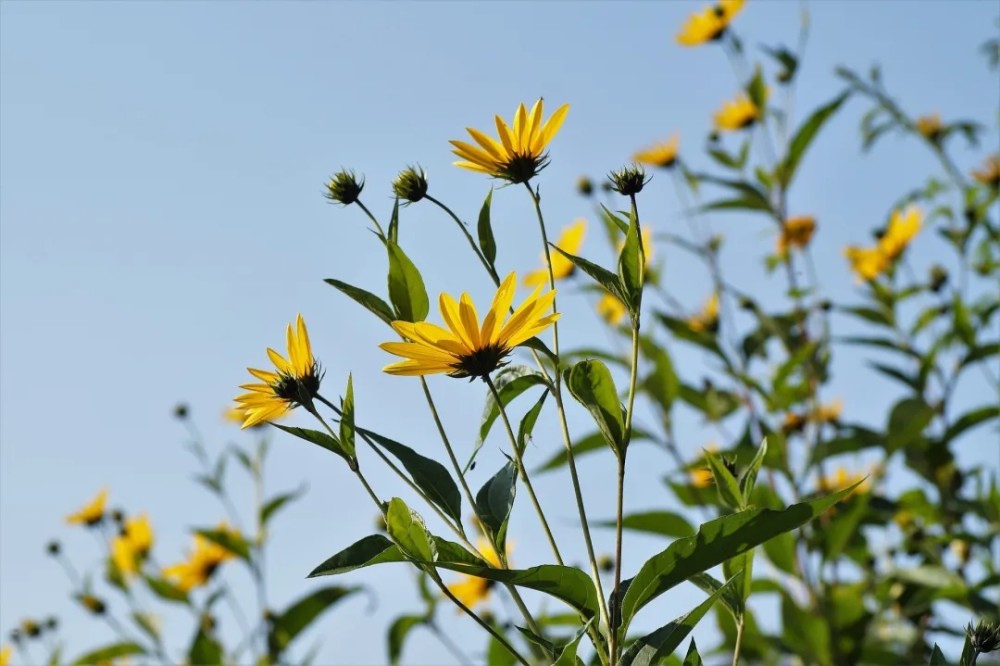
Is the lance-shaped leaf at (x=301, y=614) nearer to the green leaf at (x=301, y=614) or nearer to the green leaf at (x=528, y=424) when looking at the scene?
the green leaf at (x=301, y=614)

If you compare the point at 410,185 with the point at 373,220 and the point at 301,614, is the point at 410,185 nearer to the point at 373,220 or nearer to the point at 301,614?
the point at 373,220

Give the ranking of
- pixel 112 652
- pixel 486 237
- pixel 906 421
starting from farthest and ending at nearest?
pixel 112 652, pixel 906 421, pixel 486 237

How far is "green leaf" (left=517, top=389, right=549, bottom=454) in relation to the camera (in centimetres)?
87

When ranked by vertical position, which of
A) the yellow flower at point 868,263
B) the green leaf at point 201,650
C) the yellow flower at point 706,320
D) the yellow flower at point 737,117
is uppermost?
the yellow flower at point 737,117

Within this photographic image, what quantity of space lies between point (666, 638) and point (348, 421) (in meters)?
0.29

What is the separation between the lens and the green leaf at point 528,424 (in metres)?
→ 0.87

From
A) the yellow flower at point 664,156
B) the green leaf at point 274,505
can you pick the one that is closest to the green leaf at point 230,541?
the green leaf at point 274,505

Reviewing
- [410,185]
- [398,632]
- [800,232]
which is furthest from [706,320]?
[410,185]

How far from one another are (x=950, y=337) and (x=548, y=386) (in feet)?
6.37

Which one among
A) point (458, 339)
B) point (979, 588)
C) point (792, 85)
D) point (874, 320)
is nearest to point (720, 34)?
point (792, 85)

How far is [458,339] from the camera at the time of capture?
85 cm

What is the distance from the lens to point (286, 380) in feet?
2.99

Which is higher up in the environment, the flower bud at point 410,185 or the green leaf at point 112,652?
the flower bud at point 410,185

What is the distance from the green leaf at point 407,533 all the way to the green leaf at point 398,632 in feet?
6.18
